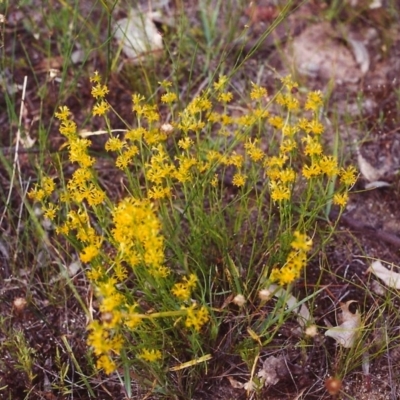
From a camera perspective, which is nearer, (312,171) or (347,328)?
(312,171)

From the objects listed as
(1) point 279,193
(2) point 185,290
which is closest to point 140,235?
(2) point 185,290

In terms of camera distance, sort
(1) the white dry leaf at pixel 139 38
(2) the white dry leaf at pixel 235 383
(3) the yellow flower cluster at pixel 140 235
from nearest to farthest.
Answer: (3) the yellow flower cluster at pixel 140 235 < (2) the white dry leaf at pixel 235 383 < (1) the white dry leaf at pixel 139 38

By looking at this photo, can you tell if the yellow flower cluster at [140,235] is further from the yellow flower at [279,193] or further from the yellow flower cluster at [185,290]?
the yellow flower at [279,193]

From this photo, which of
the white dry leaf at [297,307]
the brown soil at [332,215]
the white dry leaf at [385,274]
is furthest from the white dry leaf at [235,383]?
the white dry leaf at [385,274]

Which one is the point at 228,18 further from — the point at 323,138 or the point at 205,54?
the point at 323,138

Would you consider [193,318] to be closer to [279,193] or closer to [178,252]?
[178,252]

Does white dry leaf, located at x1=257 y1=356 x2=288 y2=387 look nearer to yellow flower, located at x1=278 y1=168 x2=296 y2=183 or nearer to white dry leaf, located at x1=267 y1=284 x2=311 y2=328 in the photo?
white dry leaf, located at x1=267 y1=284 x2=311 y2=328
